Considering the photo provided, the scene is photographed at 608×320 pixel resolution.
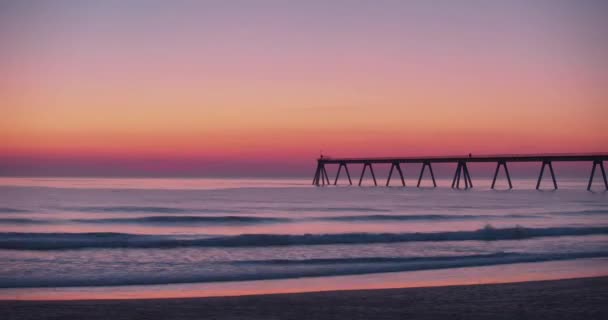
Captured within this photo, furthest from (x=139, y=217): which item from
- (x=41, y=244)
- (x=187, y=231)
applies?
(x=41, y=244)

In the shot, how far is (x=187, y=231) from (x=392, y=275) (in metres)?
11.5

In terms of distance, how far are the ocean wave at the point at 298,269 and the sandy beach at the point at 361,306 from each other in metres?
2.14

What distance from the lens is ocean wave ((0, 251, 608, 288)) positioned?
10.5m

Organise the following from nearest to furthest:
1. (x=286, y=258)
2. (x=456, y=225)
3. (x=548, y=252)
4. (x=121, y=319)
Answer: (x=121, y=319) → (x=286, y=258) → (x=548, y=252) → (x=456, y=225)

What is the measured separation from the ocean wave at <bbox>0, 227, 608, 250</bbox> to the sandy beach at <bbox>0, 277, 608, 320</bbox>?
7901 mm

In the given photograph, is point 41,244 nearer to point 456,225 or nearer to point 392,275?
point 392,275

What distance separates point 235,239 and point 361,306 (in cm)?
971

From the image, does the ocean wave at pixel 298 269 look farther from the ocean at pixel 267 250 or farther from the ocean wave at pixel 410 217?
the ocean wave at pixel 410 217

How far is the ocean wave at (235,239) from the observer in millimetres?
15992

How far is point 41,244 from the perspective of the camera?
15703mm

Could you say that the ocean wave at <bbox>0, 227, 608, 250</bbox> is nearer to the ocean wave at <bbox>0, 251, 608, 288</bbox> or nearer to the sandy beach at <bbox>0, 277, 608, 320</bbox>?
the ocean wave at <bbox>0, 251, 608, 288</bbox>

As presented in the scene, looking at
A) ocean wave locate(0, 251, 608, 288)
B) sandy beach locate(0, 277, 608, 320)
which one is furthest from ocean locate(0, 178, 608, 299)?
sandy beach locate(0, 277, 608, 320)

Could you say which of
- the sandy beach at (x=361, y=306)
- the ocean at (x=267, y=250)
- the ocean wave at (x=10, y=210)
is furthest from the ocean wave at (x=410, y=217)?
the sandy beach at (x=361, y=306)

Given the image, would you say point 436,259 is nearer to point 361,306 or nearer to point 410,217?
point 361,306
